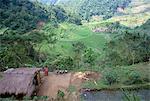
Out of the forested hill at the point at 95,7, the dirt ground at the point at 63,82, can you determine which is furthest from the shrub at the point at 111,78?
the forested hill at the point at 95,7

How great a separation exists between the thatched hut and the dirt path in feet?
2.36

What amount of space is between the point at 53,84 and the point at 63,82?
2.51 feet

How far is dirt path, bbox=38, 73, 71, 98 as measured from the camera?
920 inches

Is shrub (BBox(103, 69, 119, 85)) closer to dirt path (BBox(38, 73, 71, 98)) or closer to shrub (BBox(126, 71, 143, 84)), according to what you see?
shrub (BBox(126, 71, 143, 84))

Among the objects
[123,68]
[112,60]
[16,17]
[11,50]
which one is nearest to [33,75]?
[123,68]

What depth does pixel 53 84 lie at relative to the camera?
24.5m

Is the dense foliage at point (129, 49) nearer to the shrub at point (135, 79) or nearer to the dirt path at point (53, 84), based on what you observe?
the shrub at point (135, 79)

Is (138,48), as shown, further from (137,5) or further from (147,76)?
(137,5)

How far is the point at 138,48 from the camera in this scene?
3275 cm

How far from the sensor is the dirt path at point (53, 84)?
23.4m

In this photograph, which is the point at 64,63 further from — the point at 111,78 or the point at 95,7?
the point at 95,7

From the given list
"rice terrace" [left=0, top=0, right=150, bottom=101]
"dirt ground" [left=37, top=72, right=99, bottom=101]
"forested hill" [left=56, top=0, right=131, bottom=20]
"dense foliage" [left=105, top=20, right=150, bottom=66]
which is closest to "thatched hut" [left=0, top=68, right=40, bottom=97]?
"rice terrace" [left=0, top=0, right=150, bottom=101]

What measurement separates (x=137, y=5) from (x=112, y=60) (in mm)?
79446

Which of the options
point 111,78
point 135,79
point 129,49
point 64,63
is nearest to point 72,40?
point 129,49
